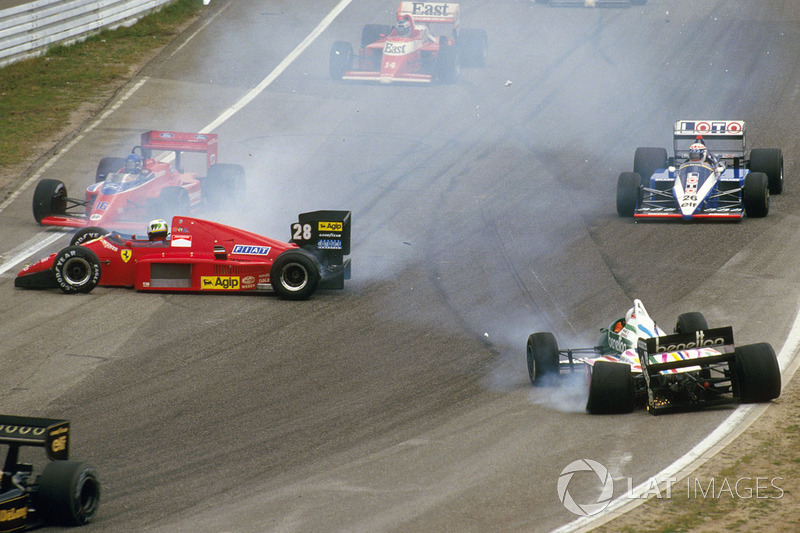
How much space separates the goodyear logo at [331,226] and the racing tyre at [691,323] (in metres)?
5.57

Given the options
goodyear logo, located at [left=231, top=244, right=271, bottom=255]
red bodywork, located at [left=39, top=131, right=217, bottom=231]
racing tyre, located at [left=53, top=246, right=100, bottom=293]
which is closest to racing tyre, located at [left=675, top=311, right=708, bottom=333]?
goodyear logo, located at [left=231, top=244, right=271, bottom=255]

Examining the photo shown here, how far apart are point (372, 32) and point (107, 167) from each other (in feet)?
39.0

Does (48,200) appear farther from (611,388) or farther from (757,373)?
(757,373)

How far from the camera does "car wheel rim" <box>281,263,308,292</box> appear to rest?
49.8 ft

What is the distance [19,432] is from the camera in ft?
27.2

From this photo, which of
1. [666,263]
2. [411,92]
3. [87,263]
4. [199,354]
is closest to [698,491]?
[199,354]

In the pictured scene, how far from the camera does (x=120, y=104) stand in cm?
2666

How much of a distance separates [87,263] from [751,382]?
31.0 feet

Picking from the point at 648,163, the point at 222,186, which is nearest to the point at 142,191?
the point at 222,186

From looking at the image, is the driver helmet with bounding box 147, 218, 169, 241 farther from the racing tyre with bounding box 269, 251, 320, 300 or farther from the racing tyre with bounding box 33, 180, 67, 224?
the racing tyre with bounding box 33, 180, 67, 224

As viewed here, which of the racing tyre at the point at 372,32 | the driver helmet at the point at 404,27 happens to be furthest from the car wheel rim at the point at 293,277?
the racing tyre at the point at 372,32

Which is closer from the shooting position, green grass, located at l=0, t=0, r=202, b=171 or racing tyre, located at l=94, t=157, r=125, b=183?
racing tyre, located at l=94, t=157, r=125, b=183

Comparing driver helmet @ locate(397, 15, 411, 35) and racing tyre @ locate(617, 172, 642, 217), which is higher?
driver helmet @ locate(397, 15, 411, 35)

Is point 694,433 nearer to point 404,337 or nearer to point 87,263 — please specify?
point 404,337
